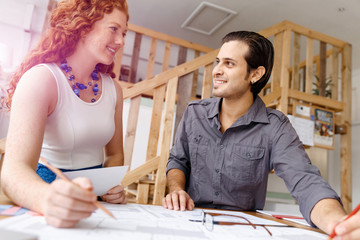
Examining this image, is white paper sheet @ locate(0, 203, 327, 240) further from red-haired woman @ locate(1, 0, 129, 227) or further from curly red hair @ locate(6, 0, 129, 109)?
curly red hair @ locate(6, 0, 129, 109)

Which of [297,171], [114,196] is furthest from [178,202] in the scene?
[297,171]

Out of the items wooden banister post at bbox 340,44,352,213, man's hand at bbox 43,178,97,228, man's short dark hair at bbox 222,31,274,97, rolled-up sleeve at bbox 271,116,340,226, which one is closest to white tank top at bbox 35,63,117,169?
man's hand at bbox 43,178,97,228

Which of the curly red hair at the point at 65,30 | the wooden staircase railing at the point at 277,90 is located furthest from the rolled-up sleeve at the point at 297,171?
the wooden staircase railing at the point at 277,90

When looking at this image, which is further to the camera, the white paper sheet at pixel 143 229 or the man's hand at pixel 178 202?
the man's hand at pixel 178 202

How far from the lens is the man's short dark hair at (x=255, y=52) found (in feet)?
5.13

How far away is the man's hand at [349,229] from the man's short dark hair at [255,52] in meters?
1.05

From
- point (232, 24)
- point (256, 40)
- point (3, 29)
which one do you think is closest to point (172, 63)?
point (232, 24)

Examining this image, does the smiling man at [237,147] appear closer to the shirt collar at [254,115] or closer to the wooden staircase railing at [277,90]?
the shirt collar at [254,115]

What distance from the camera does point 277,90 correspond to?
3.08 m

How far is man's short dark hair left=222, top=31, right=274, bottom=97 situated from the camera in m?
1.56

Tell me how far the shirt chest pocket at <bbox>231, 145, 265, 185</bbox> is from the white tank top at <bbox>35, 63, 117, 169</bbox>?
58 cm

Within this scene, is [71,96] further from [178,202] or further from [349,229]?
[349,229]

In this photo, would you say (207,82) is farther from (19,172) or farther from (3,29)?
(3,29)

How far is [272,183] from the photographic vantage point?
4.61 meters
